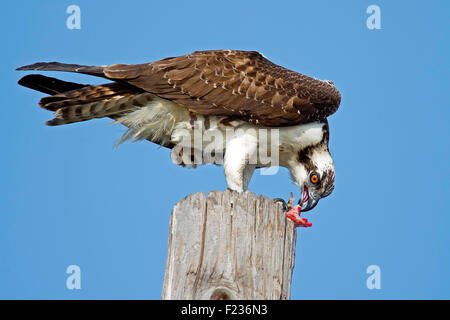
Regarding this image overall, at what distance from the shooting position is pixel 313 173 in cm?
776

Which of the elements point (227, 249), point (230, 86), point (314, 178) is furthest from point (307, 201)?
point (227, 249)

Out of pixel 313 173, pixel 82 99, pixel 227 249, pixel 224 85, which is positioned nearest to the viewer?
pixel 227 249

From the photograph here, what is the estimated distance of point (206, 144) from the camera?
24.0 feet

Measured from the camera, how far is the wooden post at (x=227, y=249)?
4.48 meters

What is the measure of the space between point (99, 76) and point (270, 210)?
9.92ft

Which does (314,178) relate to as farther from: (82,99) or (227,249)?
(227,249)

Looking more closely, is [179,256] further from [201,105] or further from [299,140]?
[299,140]

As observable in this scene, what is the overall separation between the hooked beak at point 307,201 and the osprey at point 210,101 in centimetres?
73

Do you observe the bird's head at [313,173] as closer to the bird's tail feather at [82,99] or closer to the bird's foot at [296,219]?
the bird's foot at [296,219]

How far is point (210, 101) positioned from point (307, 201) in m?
1.98

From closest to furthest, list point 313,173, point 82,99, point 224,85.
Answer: point 82,99, point 224,85, point 313,173

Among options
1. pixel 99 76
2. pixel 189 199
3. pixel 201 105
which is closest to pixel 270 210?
pixel 189 199

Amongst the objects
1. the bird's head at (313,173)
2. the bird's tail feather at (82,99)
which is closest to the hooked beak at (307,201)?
the bird's head at (313,173)

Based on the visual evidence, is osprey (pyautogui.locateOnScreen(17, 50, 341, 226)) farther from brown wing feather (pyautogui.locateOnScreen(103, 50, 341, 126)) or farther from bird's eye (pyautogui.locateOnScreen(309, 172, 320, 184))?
bird's eye (pyautogui.locateOnScreen(309, 172, 320, 184))
